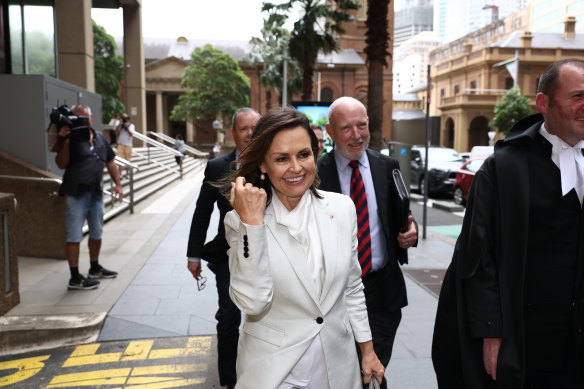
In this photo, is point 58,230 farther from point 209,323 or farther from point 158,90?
point 158,90

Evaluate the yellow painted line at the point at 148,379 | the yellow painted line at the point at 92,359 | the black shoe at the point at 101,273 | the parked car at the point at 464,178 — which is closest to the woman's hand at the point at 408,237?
the yellow painted line at the point at 148,379

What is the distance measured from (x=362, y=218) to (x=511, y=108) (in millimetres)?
49921

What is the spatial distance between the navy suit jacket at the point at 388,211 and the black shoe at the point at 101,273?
4.29m

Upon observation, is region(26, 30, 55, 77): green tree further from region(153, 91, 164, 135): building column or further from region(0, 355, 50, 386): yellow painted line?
region(153, 91, 164, 135): building column

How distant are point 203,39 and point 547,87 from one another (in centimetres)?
7905

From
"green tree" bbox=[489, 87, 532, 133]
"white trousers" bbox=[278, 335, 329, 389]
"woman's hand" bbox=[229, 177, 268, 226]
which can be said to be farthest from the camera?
"green tree" bbox=[489, 87, 532, 133]

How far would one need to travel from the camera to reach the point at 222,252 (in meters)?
3.57

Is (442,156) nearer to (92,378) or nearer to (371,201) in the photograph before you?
(371,201)

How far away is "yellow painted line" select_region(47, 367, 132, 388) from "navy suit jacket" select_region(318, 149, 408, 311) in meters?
2.20

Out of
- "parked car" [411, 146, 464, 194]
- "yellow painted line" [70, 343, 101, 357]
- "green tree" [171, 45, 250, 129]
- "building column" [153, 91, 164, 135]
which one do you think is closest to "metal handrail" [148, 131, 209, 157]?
"green tree" [171, 45, 250, 129]

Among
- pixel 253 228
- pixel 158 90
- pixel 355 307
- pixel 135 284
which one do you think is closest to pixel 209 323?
pixel 135 284

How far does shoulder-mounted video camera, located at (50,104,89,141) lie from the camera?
606 centimetres

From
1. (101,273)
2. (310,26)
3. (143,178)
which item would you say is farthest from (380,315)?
(310,26)

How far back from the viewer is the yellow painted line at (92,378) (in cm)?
398
